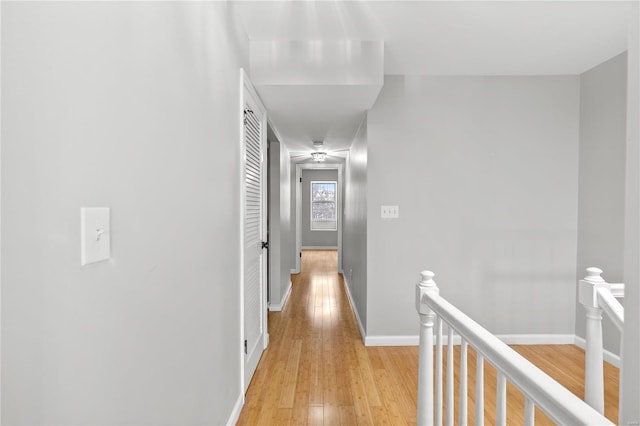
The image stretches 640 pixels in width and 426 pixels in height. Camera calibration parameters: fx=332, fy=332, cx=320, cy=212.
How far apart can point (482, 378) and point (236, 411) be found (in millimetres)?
1487

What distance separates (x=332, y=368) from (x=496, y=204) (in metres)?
1.99

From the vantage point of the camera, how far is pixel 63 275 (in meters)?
0.65

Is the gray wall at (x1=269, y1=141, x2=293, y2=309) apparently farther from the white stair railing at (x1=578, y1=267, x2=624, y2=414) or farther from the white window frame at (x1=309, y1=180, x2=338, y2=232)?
the white window frame at (x1=309, y1=180, x2=338, y2=232)

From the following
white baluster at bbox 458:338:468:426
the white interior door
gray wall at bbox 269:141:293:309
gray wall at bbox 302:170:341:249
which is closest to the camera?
white baluster at bbox 458:338:468:426

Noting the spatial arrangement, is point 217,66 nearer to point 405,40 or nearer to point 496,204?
point 405,40

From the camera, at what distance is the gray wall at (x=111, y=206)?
0.57m

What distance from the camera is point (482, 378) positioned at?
0.97 m

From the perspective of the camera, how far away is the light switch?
0.70m

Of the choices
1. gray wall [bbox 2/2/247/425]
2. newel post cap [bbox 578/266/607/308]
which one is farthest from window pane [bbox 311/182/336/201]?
gray wall [bbox 2/2/247/425]

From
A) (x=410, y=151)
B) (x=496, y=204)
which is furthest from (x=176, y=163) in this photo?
(x=496, y=204)

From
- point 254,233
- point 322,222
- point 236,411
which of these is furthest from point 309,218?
point 236,411

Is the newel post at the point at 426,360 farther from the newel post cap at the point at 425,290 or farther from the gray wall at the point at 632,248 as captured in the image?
the gray wall at the point at 632,248

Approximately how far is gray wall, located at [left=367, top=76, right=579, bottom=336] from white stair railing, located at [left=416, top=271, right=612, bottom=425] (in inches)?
62.7

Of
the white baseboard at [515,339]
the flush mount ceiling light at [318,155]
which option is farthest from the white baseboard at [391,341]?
the flush mount ceiling light at [318,155]
